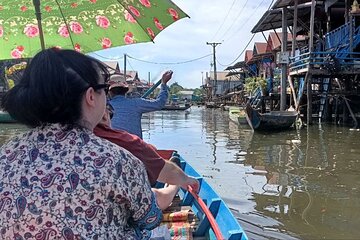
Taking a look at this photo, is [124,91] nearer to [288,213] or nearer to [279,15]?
[288,213]

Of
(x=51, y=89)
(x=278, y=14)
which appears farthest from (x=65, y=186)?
(x=278, y=14)

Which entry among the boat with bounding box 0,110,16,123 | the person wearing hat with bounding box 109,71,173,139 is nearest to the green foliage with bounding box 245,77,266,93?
the boat with bounding box 0,110,16,123

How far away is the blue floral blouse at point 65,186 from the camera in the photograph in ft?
4.11

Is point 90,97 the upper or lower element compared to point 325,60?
lower

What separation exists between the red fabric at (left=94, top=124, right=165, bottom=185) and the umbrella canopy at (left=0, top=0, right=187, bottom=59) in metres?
1.61

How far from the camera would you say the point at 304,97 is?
1902 cm

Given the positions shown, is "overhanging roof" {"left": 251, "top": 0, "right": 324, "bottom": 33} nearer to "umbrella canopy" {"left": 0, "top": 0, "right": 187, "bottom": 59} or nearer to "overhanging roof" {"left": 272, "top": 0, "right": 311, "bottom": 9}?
"overhanging roof" {"left": 272, "top": 0, "right": 311, "bottom": 9}

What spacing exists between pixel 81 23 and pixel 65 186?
236cm

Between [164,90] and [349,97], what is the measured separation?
1570cm

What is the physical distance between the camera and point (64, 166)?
1284 mm

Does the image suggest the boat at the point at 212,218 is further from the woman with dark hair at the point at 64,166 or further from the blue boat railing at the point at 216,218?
the woman with dark hair at the point at 64,166

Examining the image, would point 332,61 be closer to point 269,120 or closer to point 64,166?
point 269,120

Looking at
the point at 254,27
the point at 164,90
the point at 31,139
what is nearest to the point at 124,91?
the point at 164,90

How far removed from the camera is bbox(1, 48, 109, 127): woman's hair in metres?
1.32
